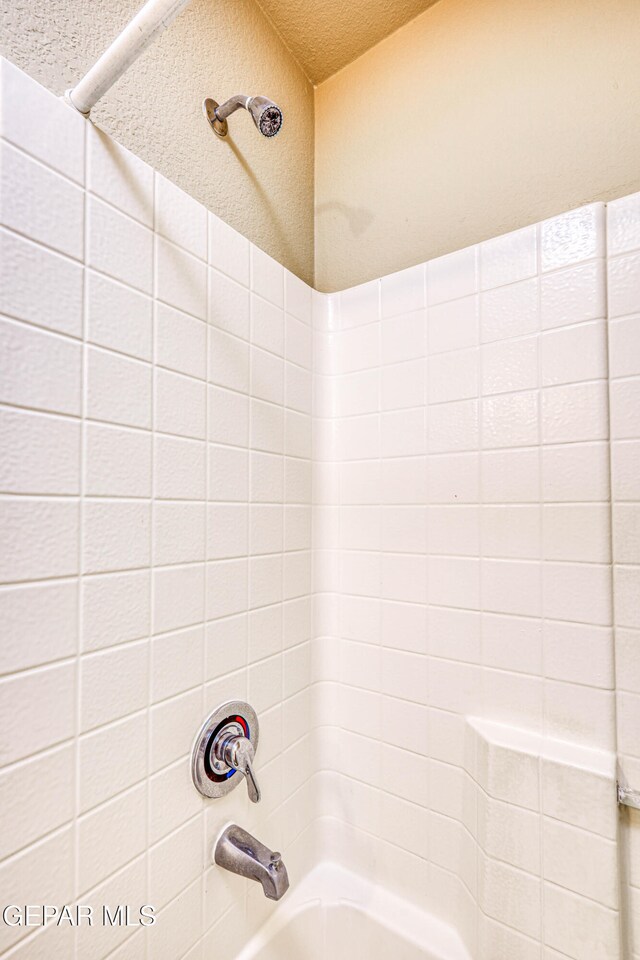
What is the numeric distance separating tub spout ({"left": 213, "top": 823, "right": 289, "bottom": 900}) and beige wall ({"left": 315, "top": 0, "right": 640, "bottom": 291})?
4.12 feet

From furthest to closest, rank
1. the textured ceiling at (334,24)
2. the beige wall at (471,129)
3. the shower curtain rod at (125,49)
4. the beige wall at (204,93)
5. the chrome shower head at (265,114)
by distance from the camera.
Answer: the textured ceiling at (334,24) → the beige wall at (471,129) → the chrome shower head at (265,114) → the beige wall at (204,93) → the shower curtain rod at (125,49)

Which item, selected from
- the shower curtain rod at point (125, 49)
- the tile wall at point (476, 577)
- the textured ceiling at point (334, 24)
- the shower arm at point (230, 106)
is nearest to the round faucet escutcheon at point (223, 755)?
the tile wall at point (476, 577)

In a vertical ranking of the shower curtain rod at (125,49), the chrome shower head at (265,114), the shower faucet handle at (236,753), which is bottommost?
the shower faucet handle at (236,753)

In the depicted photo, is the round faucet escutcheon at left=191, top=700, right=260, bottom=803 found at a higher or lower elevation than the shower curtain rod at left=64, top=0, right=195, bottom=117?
lower

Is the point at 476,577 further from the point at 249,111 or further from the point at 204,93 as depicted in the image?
the point at 204,93

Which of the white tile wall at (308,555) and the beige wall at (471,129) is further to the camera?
the beige wall at (471,129)

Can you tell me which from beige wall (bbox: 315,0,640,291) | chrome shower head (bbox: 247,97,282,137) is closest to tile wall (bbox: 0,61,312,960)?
chrome shower head (bbox: 247,97,282,137)

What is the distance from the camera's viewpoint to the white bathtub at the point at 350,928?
88cm

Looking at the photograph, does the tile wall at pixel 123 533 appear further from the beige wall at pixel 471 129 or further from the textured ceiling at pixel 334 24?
the textured ceiling at pixel 334 24

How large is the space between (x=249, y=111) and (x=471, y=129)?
1.79ft

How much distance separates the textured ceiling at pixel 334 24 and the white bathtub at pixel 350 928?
2.07 m

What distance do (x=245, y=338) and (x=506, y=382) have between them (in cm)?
55

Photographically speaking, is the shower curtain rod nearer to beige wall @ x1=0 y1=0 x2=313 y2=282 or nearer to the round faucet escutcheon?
beige wall @ x1=0 y1=0 x2=313 y2=282

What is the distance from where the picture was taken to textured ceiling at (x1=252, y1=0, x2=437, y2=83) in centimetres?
104
